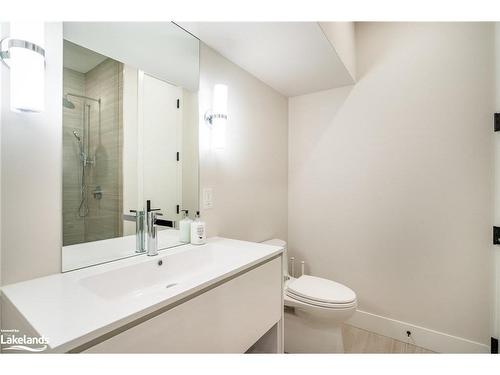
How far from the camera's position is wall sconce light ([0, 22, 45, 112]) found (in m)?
0.75

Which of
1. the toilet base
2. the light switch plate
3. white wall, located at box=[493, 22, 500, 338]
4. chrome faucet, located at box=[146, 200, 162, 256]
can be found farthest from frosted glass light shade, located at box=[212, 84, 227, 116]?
white wall, located at box=[493, 22, 500, 338]

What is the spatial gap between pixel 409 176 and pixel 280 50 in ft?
4.09

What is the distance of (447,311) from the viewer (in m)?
1.67

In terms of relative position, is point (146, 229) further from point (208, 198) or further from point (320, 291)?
point (320, 291)

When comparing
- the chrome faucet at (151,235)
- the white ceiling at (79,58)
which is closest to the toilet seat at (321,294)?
the chrome faucet at (151,235)

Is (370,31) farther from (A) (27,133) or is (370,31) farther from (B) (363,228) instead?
(A) (27,133)

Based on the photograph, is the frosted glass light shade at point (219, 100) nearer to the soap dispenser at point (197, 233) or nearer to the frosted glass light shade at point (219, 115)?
the frosted glass light shade at point (219, 115)

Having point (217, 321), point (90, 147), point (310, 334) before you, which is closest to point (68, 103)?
point (90, 147)

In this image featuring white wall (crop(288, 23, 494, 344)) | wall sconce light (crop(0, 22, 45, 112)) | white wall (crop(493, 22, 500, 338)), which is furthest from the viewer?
white wall (crop(288, 23, 494, 344))

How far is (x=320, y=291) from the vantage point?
61.9 inches

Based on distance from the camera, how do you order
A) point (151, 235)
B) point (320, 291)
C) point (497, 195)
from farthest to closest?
point (320, 291)
point (497, 195)
point (151, 235)

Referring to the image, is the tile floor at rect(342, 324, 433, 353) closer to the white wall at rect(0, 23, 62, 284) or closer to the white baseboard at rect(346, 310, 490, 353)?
the white baseboard at rect(346, 310, 490, 353)

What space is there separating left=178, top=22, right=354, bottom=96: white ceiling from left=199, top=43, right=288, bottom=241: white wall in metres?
0.10
